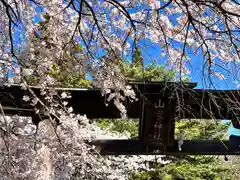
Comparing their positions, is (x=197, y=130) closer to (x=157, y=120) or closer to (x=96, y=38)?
(x=157, y=120)

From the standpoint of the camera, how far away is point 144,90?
4410 mm

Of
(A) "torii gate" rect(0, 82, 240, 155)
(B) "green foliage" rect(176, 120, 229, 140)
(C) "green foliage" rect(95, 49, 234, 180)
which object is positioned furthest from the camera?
(B) "green foliage" rect(176, 120, 229, 140)

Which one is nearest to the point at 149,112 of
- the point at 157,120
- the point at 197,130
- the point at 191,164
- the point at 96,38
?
the point at 157,120

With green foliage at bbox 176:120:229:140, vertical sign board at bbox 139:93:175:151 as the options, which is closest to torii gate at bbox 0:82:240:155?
vertical sign board at bbox 139:93:175:151

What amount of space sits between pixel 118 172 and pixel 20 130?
187 inches

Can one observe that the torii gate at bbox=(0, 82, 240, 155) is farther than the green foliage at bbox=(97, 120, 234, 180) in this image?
No

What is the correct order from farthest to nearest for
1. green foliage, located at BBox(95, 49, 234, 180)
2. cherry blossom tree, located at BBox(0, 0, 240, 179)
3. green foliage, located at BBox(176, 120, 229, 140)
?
1. green foliage, located at BBox(176, 120, 229, 140)
2. green foliage, located at BBox(95, 49, 234, 180)
3. cherry blossom tree, located at BBox(0, 0, 240, 179)

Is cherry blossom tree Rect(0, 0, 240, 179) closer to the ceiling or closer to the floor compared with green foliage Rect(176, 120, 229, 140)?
closer to the ceiling

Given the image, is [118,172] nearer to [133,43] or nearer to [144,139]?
[144,139]

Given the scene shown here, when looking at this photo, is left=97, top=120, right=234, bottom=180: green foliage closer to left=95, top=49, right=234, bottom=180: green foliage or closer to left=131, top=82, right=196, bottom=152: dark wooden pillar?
left=95, top=49, right=234, bottom=180: green foliage

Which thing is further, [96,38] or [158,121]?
[158,121]

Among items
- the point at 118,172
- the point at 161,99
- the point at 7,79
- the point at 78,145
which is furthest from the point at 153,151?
the point at 118,172

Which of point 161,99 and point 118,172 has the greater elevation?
point 161,99

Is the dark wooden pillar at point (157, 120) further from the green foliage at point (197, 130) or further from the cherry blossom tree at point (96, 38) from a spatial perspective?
the green foliage at point (197, 130)
